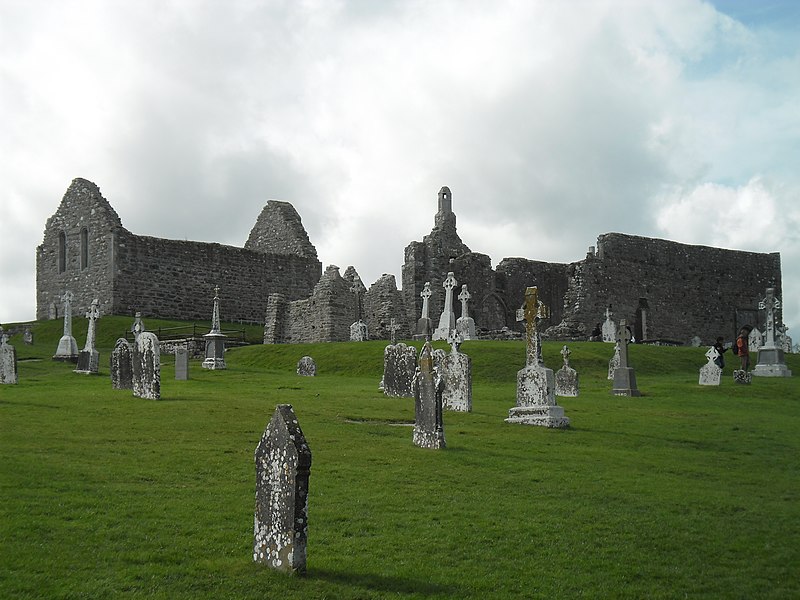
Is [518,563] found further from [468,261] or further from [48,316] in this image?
[48,316]

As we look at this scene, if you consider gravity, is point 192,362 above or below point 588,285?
below

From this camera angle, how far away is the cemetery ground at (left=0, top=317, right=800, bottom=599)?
810 cm

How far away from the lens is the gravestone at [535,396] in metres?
16.8

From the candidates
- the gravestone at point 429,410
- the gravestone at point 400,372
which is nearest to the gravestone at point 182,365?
the gravestone at point 400,372

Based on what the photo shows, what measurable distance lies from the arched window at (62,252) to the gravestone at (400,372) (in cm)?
3243

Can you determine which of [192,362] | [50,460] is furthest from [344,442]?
[192,362]

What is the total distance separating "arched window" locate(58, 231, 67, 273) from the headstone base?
114 ft

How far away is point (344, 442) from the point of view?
1380cm

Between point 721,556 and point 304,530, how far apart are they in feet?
14.8

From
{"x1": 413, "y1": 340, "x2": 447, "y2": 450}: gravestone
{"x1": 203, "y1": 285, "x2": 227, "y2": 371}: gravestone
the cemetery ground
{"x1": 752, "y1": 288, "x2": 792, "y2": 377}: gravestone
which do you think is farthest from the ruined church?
{"x1": 413, "y1": 340, "x2": 447, "y2": 450}: gravestone

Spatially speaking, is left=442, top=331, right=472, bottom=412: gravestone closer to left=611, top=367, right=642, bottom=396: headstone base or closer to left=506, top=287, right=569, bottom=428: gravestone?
left=506, top=287, right=569, bottom=428: gravestone

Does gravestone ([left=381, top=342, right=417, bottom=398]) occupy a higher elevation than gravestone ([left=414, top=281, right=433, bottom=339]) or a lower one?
lower

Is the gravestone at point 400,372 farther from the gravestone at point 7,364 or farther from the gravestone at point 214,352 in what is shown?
the gravestone at point 214,352

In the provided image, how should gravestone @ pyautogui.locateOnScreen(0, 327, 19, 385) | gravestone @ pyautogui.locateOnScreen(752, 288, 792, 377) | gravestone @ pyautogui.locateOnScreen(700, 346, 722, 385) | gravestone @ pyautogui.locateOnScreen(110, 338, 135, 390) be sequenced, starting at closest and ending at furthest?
gravestone @ pyautogui.locateOnScreen(110, 338, 135, 390) → gravestone @ pyautogui.locateOnScreen(0, 327, 19, 385) → gravestone @ pyautogui.locateOnScreen(700, 346, 722, 385) → gravestone @ pyautogui.locateOnScreen(752, 288, 792, 377)
